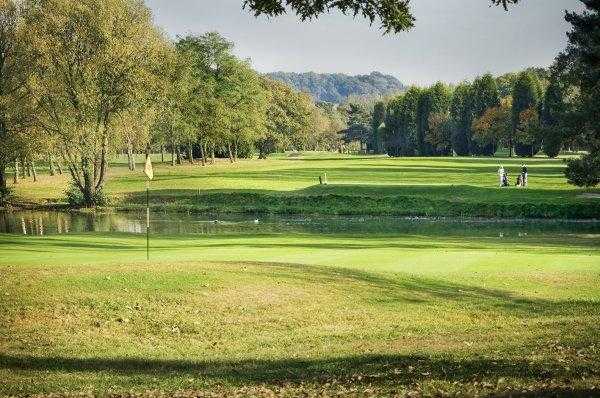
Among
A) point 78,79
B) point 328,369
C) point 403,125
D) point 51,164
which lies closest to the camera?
point 328,369

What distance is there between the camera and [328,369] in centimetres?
1235

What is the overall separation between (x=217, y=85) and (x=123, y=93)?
41564mm

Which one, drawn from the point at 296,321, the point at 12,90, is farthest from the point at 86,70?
the point at 296,321

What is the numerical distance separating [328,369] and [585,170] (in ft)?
145

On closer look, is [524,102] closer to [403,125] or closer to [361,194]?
[403,125]

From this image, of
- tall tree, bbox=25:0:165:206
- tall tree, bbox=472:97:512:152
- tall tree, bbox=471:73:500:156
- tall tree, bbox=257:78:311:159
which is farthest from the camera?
tall tree, bbox=257:78:311:159

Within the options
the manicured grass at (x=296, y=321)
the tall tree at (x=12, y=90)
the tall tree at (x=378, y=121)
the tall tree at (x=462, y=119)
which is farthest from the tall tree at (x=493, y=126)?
the manicured grass at (x=296, y=321)

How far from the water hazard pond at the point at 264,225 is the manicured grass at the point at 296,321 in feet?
49.0

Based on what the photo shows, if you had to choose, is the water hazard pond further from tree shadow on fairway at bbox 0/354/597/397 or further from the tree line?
the tree line

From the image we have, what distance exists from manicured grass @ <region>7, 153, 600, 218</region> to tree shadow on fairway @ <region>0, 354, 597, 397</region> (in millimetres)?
40835

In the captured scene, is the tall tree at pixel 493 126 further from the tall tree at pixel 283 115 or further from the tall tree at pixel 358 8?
the tall tree at pixel 358 8

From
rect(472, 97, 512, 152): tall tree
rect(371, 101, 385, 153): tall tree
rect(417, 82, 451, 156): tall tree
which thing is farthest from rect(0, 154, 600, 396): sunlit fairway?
rect(371, 101, 385, 153): tall tree

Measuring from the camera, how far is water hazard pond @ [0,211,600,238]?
42125 millimetres

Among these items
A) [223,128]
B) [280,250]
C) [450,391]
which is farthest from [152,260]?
[223,128]
